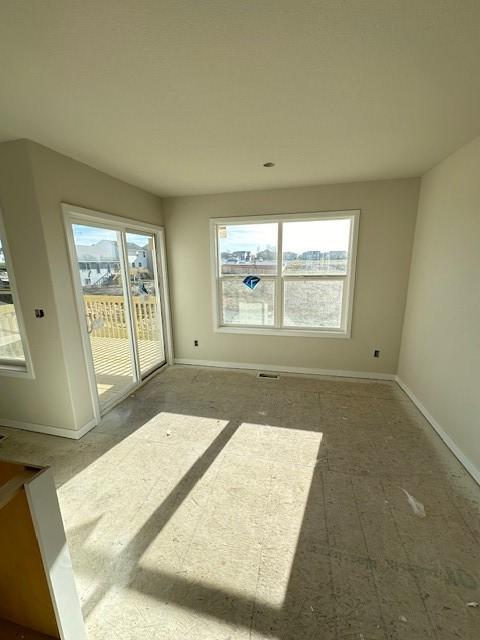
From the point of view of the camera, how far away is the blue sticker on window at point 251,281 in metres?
3.89

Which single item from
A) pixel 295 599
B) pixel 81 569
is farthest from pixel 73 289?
pixel 295 599

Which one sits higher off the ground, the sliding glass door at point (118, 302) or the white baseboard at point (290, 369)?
the sliding glass door at point (118, 302)

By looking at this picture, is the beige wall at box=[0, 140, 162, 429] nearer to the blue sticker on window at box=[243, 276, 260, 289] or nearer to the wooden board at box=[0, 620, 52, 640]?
the wooden board at box=[0, 620, 52, 640]

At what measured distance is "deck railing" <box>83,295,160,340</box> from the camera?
287cm

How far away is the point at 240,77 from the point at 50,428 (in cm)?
321

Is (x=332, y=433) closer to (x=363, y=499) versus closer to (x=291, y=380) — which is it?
(x=363, y=499)

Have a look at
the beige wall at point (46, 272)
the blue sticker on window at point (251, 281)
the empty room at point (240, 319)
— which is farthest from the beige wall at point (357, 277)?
the beige wall at point (46, 272)

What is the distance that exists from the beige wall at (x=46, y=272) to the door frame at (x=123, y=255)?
0.17 ft

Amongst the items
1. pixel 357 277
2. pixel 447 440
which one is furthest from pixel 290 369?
pixel 447 440

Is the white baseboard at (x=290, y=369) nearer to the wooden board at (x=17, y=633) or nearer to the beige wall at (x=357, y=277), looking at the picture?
the beige wall at (x=357, y=277)

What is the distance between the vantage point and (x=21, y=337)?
2473 millimetres

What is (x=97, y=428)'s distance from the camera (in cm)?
273

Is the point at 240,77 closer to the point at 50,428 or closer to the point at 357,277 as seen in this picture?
the point at 357,277

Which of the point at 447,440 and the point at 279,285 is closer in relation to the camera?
the point at 447,440
